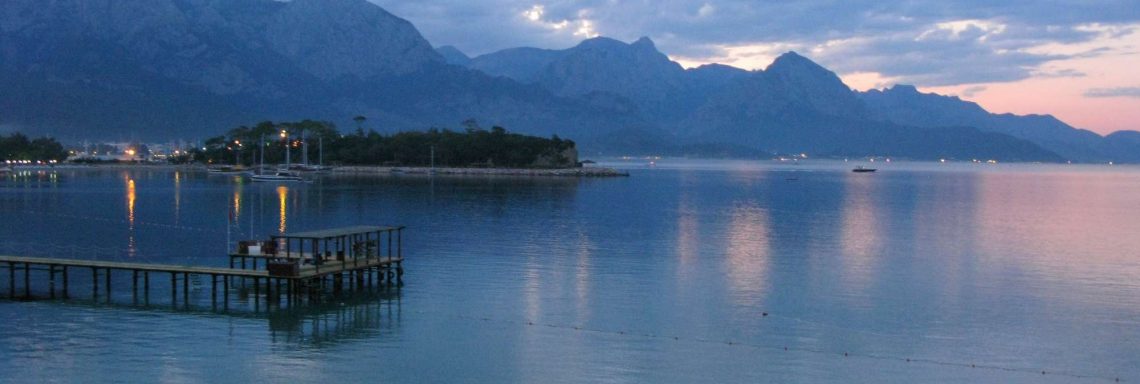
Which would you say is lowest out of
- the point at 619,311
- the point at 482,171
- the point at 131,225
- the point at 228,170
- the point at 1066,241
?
the point at 619,311

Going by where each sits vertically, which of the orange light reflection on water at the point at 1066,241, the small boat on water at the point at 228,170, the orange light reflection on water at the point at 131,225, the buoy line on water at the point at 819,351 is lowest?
the buoy line on water at the point at 819,351

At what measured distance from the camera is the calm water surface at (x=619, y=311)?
2483 cm

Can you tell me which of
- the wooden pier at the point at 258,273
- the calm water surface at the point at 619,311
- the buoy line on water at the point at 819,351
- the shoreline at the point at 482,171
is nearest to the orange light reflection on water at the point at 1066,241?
the calm water surface at the point at 619,311

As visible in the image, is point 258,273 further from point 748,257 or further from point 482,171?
point 482,171

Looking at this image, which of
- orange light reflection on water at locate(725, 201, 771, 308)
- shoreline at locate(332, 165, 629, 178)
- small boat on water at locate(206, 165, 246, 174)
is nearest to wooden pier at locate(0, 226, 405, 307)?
orange light reflection on water at locate(725, 201, 771, 308)

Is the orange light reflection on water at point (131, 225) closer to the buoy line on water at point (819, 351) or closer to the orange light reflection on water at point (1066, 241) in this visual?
the buoy line on water at point (819, 351)

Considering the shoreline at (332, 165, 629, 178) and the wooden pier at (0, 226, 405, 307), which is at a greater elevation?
the shoreline at (332, 165, 629, 178)

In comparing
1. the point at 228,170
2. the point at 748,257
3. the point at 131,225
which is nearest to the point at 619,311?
the point at 748,257

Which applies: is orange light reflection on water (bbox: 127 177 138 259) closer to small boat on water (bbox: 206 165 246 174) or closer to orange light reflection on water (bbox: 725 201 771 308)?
orange light reflection on water (bbox: 725 201 771 308)

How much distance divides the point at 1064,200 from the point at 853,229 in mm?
65556

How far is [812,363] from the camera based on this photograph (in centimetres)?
2550

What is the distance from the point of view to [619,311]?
1270 inches

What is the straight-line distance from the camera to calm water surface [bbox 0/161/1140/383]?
24828mm

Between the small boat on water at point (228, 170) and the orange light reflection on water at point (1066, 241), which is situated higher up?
the small boat on water at point (228, 170)
